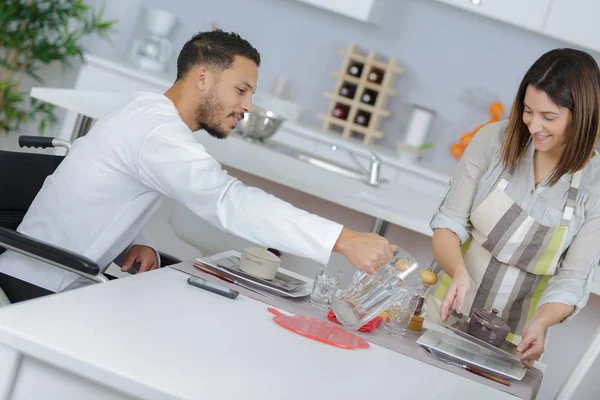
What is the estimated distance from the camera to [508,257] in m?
2.19

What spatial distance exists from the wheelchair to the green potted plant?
322cm

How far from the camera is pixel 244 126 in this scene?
3832 mm

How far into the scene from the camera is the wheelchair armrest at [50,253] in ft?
5.49

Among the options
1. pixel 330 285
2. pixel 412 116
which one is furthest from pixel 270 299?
pixel 412 116

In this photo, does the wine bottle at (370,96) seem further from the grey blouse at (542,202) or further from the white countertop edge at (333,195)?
the grey blouse at (542,202)

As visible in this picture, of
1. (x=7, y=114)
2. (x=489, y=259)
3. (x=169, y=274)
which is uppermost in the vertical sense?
(x=489, y=259)

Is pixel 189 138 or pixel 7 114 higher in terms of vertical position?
pixel 189 138

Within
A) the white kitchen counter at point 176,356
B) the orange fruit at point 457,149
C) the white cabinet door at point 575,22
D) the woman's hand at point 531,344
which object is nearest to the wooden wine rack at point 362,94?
the orange fruit at point 457,149

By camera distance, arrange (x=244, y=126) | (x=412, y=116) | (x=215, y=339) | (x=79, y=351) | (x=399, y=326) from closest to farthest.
→ (x=79, y=351) → (x=215, y=339) → (x=399, y=326) → (x=244, y=126) → (x=412, y=116)

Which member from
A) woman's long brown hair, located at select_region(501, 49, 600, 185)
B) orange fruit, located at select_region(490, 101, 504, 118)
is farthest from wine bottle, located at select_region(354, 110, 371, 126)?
woman's long brown hair, located at select_region(501, 49, 600, 185)

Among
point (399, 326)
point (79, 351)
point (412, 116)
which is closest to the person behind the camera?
point (79, 351)

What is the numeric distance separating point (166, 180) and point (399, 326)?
0.62 metres

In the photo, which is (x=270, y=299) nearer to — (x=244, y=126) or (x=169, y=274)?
(x=169, y=274)

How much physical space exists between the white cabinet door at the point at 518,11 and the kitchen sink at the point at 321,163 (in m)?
1.58
